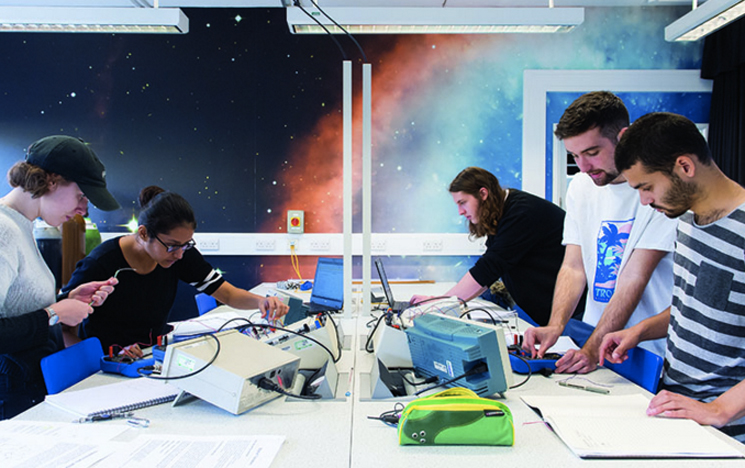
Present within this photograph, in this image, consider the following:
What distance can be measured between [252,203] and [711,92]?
151 inches

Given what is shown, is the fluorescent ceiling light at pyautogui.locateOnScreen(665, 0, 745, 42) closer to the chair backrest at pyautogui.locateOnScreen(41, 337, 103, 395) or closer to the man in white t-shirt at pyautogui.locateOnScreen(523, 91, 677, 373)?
the man in white t-shirt at pyautogui.locateOnScreen(523, 91, 677, 373)

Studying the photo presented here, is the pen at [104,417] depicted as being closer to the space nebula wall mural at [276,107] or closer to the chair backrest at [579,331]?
the chair backrest at [579,331]

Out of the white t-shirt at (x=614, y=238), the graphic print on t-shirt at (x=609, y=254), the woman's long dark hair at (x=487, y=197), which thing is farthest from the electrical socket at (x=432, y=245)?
the graphic print on t-shirt at (x=609, y=254)

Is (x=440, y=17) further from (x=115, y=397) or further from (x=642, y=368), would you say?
(x=115, y=397)

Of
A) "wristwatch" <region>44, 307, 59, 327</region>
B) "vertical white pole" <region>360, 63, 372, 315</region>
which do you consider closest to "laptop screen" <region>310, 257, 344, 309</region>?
"vertical white pole" <region>360, 63, 372, 315</region>

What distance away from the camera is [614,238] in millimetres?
1691

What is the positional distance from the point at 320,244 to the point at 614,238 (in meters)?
2.48

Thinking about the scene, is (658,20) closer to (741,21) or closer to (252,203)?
(741,21)

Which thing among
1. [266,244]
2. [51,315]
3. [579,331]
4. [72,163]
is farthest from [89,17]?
[579,331]

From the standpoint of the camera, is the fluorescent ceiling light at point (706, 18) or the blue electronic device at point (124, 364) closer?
the blue electronic device at point (124, 364)

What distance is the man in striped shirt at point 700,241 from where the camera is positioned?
3.93 ft

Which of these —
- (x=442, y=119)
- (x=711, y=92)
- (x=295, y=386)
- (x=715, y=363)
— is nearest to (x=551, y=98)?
(x=442, y=119)

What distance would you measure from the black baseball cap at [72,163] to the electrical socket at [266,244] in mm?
2159

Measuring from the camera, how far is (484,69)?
3.82 m
